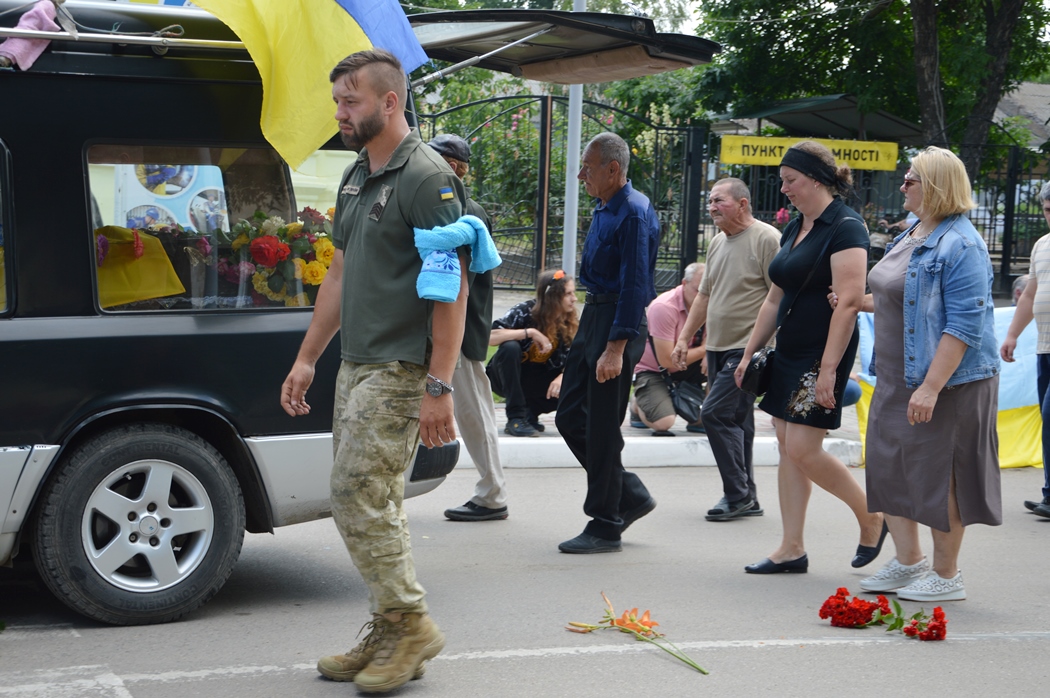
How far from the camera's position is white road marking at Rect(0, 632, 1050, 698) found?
3734mm

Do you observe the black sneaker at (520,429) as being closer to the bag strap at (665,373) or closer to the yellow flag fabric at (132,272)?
the bag strap at (665,373)

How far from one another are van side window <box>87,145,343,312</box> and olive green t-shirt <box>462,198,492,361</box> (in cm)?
98

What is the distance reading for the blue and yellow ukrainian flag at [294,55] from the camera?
4332mm

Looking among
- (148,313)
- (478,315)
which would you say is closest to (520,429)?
(478,315)

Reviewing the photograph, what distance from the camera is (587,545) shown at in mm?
5777

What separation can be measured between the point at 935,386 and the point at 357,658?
2.50 metres

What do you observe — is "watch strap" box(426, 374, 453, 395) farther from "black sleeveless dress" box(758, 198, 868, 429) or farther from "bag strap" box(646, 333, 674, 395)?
"bag strap" box(646, 333, 674, 395)

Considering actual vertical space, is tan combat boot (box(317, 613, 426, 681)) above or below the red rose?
below

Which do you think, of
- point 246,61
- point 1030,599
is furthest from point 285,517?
point 1030,599

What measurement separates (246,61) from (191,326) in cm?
101

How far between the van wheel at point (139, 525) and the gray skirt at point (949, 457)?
2723 mm

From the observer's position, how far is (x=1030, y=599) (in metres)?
5.23

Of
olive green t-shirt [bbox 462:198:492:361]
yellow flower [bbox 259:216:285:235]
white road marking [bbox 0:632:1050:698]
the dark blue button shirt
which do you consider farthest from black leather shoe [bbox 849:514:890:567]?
yellow flower [bbox 259:216:285:235]

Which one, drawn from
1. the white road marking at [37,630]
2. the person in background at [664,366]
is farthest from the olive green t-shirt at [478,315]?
the person in background at [664,366]
